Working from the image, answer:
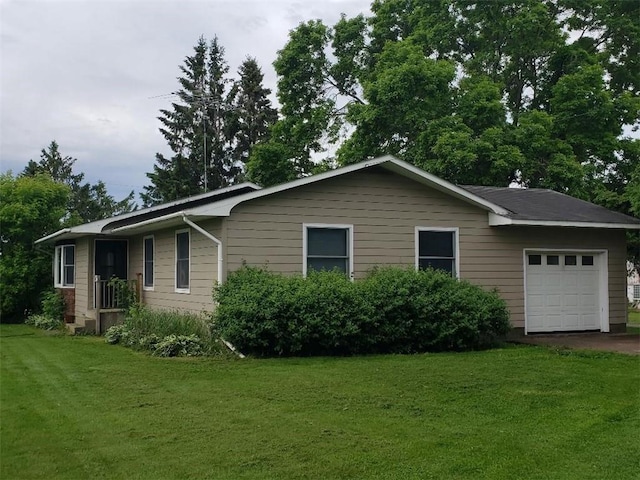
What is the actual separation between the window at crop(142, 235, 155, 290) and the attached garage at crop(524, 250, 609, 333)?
8.97 metres

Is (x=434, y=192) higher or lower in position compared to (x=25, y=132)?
lower

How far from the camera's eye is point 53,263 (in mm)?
22531

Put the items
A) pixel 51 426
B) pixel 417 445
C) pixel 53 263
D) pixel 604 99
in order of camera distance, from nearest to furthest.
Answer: pixel 417 445, pixel 51 426, pixel 53 263, pixel 604 99

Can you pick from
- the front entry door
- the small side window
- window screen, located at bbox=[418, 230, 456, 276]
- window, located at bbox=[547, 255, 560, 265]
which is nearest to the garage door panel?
window, located at bbox=[547, 255, 560, 265]

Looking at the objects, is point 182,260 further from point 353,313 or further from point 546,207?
point 546,207

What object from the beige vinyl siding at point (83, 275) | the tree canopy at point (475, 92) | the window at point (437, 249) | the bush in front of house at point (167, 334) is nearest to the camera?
the bush in front of house at point (167, 334)

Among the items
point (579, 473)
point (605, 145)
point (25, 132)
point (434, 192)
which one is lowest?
point (579, 473)

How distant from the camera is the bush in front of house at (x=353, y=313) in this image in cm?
1090

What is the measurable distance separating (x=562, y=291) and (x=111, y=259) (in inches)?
464

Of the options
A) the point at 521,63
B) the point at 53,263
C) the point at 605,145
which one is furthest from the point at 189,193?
the point at 605,145

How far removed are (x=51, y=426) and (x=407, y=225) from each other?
884cm

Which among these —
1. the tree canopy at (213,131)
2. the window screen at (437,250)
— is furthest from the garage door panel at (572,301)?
the tree canopy at (213,131)

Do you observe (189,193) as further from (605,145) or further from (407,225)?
(407,225)

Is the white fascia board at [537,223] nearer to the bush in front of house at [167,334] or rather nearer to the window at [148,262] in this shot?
the bush in front of house at [167,334]
